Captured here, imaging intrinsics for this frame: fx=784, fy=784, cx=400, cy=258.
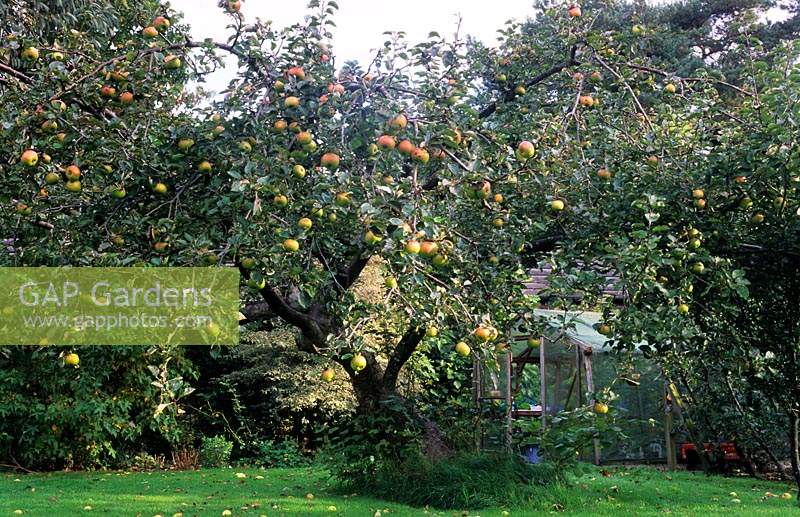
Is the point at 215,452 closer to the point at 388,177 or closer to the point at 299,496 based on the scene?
the point at 299,496

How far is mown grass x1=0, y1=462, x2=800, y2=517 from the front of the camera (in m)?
5.38

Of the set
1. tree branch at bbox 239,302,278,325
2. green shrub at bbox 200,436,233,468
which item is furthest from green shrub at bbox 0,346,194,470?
tree branch at bbox 239,302,278,325

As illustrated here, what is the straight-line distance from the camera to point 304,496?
251 inches

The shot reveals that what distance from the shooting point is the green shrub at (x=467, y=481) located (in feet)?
17.9

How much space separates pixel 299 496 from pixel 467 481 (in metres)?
1.61

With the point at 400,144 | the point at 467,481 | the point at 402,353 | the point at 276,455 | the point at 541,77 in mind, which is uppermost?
the point at 541,77

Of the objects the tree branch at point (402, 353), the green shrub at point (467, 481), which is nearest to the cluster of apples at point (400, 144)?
the tree branch at point (402, 353)

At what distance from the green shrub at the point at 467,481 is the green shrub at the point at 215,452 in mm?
4458

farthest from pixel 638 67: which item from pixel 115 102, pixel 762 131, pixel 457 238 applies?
pixel 115 102

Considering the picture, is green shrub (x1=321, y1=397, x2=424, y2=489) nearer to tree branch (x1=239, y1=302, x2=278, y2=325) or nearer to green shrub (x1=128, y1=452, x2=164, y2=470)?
tree branch (x1=239, y1=302, x2=278, y2=325)

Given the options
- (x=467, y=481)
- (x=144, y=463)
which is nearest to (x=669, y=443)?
(x=467, y=481)

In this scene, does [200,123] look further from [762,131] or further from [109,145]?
[762,131]

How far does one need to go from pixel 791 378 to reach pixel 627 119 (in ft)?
7.01

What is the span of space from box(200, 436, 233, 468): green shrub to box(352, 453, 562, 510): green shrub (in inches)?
176
